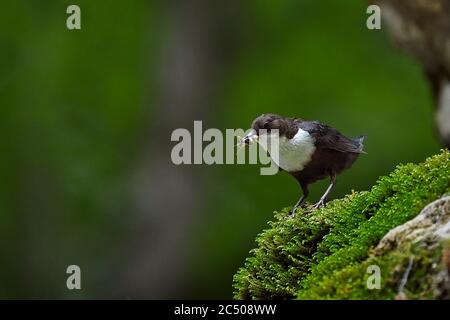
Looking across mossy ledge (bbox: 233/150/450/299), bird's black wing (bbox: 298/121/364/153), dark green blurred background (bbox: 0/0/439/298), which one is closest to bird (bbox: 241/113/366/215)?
bird's black wing (bbox: 298/121/364/153)

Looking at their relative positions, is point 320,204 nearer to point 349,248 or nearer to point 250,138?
point 250,138

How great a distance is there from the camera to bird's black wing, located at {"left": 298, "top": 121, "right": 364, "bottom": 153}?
25.3 ft

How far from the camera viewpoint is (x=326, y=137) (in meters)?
7.73

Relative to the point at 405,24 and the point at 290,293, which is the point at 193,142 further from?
the point at 290,293

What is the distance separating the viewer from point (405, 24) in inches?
313

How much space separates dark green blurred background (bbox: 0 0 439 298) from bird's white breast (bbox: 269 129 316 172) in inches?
394

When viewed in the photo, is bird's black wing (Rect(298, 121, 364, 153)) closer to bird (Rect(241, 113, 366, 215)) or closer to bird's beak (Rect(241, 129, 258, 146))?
bird (Rect(241, 113, 366, 215))

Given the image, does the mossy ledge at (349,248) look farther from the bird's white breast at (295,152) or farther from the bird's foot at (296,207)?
the bird's white breast at (295,152)

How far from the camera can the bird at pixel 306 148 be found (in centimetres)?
736

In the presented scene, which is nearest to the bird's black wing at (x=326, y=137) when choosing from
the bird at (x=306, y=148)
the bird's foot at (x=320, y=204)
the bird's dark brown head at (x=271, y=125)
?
the bird at (x=306, y=148)

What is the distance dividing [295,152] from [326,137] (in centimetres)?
33

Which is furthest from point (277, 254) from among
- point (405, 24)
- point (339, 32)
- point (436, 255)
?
point (339, 32)

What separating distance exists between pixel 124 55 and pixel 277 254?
46.7 ft

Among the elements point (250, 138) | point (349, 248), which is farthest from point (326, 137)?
point (349, 248)
